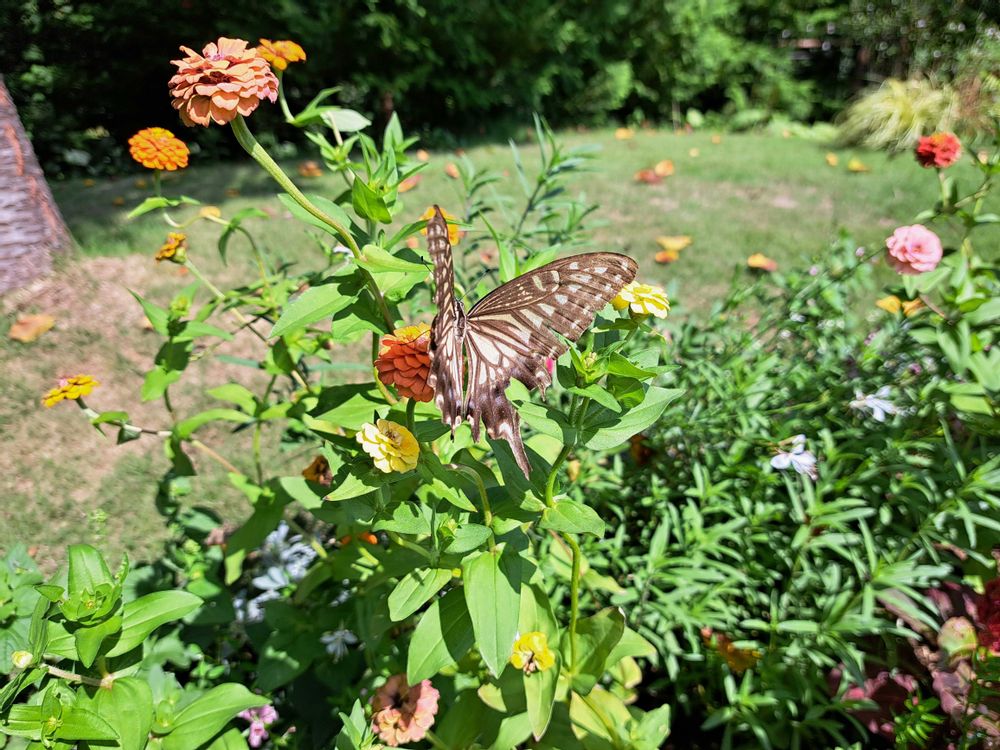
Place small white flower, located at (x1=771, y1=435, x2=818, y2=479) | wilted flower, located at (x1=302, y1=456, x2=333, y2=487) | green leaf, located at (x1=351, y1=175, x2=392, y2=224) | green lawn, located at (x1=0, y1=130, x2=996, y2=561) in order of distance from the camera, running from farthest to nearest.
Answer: green lawn, located at (x1=0, y1=130, x2=996, y2=561)
small white flower, located at (x1=771, y1=435, x2=818, y2=479)
wilted flower, located at (x1=302, y1=456, x2=333, y2=487)
green leaf, located at (x1=351, y1=175, x2=392, y2=224)

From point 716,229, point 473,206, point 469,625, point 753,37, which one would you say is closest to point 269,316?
point 473,206

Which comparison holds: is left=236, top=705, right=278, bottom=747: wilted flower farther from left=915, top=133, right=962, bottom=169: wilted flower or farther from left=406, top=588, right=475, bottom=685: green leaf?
left=915, top=133, right=962, bottom=169: wilted flower

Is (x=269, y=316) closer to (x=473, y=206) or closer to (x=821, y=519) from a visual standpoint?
(x=473, y=206)

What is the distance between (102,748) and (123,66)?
23.0 ft

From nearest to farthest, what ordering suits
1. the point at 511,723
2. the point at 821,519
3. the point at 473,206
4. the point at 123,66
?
the point at 511,723 < the point at 821,519 < the point at 473,206 < the point at 123,66

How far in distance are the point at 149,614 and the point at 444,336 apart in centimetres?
88

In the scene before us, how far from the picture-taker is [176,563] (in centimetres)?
177

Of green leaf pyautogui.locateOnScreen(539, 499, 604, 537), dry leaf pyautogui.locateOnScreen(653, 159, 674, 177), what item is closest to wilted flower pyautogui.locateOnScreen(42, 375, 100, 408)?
green leaf pyautogui.locateOnScreen(539, 499, 604, 537)

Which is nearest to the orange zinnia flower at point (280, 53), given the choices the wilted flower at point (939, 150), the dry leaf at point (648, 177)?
the wilted flower at point (939, 150)

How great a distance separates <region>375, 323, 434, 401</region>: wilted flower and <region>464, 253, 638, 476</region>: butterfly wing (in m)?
0.09

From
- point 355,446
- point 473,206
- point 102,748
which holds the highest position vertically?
point 473,206

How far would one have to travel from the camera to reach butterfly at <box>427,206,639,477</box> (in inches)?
38.3

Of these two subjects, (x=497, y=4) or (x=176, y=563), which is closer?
(x=176, y=563)

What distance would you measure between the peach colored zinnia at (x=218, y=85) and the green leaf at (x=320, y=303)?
0.97 ft
